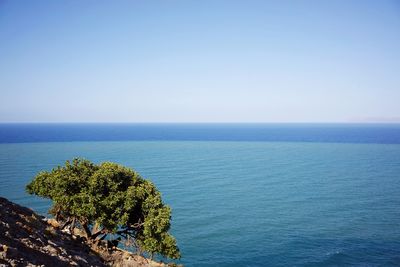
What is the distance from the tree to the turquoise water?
1570cm

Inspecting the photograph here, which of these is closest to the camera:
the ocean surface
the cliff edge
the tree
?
the cliff edge

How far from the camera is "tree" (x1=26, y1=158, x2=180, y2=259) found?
29656 millimetres

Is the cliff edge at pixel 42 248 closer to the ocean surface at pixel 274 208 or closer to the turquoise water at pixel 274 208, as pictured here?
the turquoise water at pixel 274 208

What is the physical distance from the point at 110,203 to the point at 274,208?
48791 mm

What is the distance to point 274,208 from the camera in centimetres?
6969

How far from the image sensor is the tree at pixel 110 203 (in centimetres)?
2966

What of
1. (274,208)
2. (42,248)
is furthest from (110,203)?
(274,208)

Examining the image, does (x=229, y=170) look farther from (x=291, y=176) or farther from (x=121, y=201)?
(x=121, y=201)

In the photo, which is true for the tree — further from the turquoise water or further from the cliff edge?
the turquoise water

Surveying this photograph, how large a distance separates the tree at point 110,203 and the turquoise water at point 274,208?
15705 mm

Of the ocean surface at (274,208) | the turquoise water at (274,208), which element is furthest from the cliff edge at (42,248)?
the ocean surface at (274,208)

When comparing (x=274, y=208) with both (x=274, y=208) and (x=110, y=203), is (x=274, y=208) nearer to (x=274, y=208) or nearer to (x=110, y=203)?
(x=274, y=208)

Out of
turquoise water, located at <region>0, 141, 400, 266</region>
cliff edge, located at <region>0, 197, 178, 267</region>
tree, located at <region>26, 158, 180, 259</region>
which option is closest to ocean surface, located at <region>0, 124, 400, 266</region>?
turquoise water, located at <region>0, 141, 400, 266</region>

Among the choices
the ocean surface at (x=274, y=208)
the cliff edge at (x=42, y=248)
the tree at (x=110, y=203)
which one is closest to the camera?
the cliff edge at (x=42, y=248)
